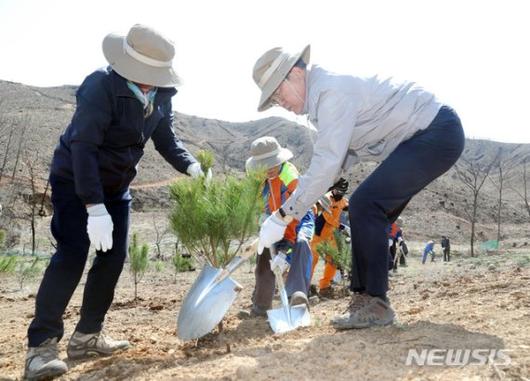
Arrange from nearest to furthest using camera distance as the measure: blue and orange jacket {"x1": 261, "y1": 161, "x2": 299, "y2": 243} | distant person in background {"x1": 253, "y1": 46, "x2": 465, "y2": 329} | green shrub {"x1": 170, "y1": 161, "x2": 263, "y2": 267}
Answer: distant person in background {"x1": 253, "y1": 46, "x2": 465, "y2": 329}, green shrub {"x1": 170, "y1": 161, "x2": 263, "y2": 267}, blue and orange jacket {"x1": 261, "y1": 161, "x2": 299, "y2": 243}

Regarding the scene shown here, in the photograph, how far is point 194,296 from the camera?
107 inches

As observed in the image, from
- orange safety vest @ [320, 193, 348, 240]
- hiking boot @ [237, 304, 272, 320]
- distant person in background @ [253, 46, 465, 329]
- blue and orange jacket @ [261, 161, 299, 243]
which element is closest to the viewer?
distant person in background @ [253, 46, 465, 329]

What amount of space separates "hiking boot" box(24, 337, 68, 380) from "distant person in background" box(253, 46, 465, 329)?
1087 millimetres

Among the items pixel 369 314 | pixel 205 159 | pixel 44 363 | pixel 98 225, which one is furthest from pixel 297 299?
pixel 44 363

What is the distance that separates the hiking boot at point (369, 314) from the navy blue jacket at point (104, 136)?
1.32 m

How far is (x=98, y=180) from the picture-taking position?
2359 millimetres

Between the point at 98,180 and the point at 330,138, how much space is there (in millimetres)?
1064

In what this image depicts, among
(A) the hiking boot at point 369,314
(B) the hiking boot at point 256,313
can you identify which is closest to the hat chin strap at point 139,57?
(A) the hiking boot at point 369,314

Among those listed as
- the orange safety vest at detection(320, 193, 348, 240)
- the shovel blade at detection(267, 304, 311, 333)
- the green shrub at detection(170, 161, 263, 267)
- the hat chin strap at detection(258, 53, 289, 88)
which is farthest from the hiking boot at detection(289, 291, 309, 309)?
the orange safety vest at detection(320, 193, 348, 240)

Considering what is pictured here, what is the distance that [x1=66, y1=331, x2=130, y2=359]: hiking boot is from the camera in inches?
106

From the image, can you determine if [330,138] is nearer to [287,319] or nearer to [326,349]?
[326,349]

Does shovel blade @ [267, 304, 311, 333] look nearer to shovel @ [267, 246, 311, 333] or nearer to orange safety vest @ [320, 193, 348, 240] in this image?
shovel @ [267, 246, 311, 333]

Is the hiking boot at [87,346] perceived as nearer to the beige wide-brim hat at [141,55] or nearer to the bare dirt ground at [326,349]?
the bare dirt ground at [326,349]

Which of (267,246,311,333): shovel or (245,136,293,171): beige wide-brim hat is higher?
(245,136,293,171): beige wide-brim hat
